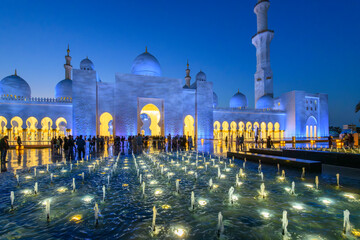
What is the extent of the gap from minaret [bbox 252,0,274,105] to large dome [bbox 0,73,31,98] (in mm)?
27410

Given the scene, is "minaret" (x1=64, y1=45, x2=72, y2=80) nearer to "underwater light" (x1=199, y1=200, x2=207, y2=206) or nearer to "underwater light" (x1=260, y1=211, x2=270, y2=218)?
"underwater light" (x1=199, y1=200, x2=207, y2=206)

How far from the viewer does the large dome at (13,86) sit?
19594mm

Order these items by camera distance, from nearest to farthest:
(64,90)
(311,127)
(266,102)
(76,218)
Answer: (76,218), (64,90), (311,127), (266,102)

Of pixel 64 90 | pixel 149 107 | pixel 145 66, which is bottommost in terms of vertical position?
pixel 149 107

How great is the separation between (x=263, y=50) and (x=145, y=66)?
15381mm

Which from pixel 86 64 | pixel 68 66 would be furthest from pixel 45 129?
pixel 68 66

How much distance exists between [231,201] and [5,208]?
3.51 m

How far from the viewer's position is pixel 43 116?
18438 mm

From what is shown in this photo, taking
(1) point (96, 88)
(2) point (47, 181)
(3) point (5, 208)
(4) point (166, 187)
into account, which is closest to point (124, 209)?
(4) point (166, 187)

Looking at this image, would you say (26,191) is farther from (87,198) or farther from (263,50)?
(263,50)

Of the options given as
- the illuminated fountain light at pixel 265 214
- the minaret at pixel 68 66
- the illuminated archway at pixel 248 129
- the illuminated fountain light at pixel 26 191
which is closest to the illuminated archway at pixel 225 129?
the illuminated archway at pixel 248 129

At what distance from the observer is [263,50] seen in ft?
84.5

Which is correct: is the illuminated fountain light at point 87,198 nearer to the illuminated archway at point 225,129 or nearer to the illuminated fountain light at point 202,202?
the illuminated fountain light at point 202,202

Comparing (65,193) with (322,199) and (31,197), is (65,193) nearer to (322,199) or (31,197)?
(31,197)
